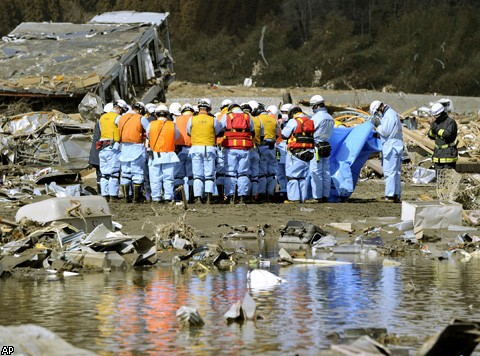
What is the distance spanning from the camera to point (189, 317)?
10031 mm

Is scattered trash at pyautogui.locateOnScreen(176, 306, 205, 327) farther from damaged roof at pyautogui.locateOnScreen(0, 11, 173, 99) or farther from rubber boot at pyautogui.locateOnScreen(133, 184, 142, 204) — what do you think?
damaged roof at pyautogui.locateOnScreen(0, 11, 173, 99)

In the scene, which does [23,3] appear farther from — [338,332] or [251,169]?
[338,332]

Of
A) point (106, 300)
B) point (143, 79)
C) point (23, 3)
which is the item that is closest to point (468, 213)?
point (106, 300)

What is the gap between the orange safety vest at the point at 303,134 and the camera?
72.1 feet

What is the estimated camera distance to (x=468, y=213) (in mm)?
18500

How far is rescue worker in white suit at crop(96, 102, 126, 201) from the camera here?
22469mm

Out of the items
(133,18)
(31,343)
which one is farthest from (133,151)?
(31,343)

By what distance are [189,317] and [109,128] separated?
41.9 ft

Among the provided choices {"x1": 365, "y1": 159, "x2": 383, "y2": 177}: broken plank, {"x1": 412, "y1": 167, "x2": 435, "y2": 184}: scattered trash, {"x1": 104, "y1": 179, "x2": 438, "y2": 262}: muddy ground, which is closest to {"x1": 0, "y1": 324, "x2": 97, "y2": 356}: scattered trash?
{"x1": 104, "y1": 179, "x2": 438, "y2": 262}: muddy ground

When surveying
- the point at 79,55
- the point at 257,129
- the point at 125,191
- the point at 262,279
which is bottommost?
the point at 262,279

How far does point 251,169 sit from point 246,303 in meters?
12.3

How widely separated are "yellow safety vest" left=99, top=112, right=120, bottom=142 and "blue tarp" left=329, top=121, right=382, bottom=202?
4.11 meters

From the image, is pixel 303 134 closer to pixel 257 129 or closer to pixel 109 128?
pixel 257 129

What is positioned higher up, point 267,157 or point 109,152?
point 109,152
